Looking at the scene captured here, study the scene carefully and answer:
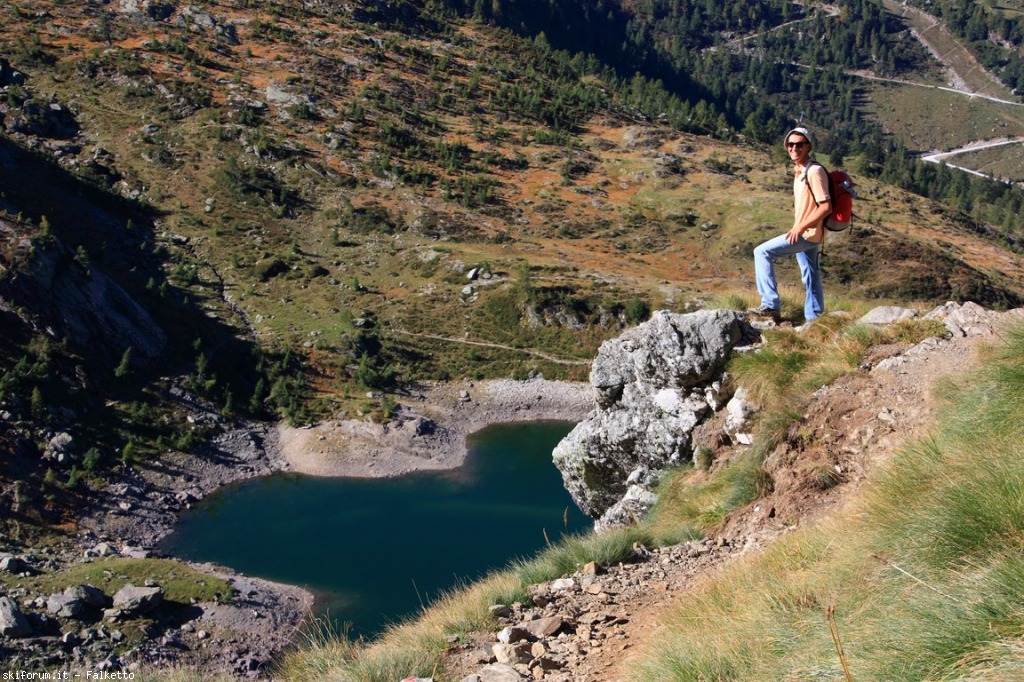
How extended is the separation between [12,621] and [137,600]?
3955mm

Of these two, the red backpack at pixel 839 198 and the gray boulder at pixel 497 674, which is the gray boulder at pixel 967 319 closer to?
the red backpack at pixel 839 198

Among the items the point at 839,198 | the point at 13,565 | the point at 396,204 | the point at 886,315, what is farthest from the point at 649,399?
the point at 396,204

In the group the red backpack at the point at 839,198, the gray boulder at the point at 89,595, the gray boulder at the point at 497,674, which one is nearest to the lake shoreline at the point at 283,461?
the gray boulder at the point at 89,595

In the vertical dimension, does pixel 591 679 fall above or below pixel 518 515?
above

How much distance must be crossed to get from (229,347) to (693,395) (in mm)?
50893

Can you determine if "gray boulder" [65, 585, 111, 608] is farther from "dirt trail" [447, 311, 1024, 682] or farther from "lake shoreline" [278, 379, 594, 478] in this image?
"dirt trail" [447, 311, 1024, 682]

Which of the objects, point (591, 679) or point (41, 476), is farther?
point (41, 476)

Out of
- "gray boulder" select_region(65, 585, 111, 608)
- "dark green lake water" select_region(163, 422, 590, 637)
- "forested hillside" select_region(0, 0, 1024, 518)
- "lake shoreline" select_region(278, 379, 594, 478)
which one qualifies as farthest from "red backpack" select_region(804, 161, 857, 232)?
"lake shoreline" select_region(278, 379, 594, 478)

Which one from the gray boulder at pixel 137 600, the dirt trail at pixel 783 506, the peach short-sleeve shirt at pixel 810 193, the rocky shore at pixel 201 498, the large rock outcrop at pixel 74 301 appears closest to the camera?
the dirt trail at pixel 783 506

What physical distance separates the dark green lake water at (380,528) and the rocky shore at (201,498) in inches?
53.2

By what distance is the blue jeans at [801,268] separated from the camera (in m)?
10.7

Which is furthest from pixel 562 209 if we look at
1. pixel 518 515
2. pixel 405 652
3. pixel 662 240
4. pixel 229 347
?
pixel 405 652

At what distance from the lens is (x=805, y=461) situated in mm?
8633

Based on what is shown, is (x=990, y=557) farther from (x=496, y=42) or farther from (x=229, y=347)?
(x=496, y=42)
